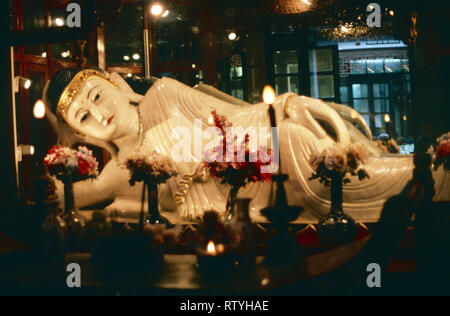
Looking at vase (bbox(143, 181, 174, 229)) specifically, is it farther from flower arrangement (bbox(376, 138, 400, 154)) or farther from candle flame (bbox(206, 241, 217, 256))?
flower arrangement (bbox(376, 138, 400, 154))

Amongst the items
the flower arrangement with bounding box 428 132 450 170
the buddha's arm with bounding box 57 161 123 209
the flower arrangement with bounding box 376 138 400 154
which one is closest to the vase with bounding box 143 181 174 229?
the buddha's arm with bounding box 57 161 123 209

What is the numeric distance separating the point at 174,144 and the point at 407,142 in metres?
2.83

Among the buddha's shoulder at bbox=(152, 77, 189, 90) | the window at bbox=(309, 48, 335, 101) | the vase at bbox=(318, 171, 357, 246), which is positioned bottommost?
the vase at bbox=(318, 171, 357, 246)

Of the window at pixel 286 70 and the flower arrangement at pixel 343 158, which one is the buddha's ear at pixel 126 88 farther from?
the window at pixel 286 70

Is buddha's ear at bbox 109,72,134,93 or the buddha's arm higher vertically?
buddha's ear at bbox 109,72,134,93

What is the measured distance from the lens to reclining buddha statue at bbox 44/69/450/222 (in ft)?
11.1

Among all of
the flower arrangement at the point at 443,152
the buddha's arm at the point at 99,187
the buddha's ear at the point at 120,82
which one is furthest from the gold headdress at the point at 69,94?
the flower arrangement at the point at 443,152

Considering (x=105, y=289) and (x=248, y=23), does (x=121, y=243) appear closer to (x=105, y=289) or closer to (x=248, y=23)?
(x=105, y=289)

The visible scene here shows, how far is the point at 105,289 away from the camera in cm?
157

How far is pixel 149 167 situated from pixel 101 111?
1141mm

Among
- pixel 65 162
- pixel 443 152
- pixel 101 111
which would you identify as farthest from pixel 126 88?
pixel 443 152

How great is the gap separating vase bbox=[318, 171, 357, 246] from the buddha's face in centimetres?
177

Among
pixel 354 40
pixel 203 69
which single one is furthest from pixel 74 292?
pixel 354 40

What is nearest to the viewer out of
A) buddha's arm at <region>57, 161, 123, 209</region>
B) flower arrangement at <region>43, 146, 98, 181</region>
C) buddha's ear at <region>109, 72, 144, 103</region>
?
flower arrangement at <region>43, 146, 98, 181</region>
